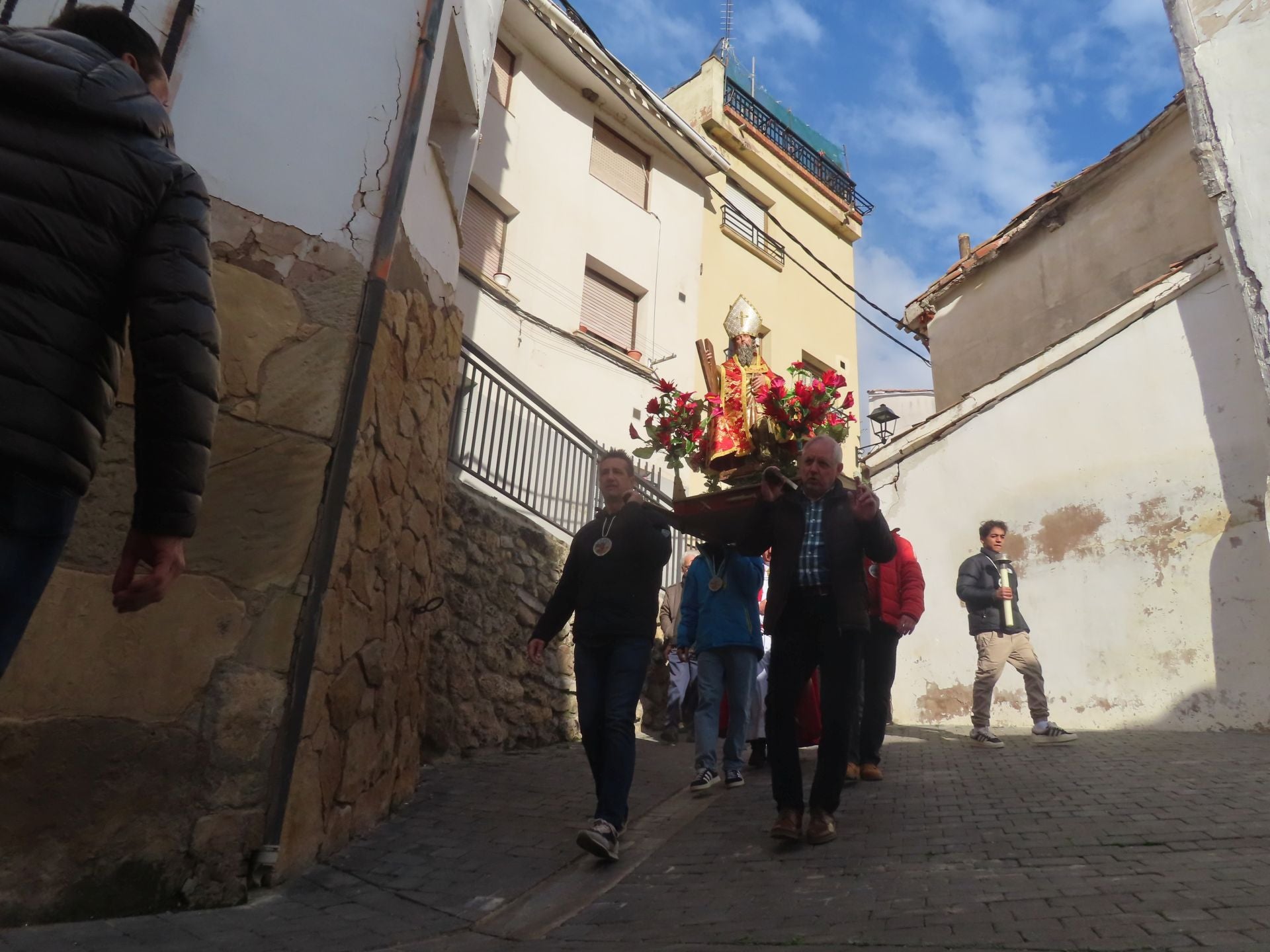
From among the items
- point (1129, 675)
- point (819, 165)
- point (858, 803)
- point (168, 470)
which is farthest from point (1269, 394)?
point (819, 165)

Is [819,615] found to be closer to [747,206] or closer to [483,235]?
[483,235]

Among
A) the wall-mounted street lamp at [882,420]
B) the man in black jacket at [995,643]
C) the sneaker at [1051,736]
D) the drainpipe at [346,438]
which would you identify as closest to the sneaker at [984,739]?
the man in black jacket at [995,643]

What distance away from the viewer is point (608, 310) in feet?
49.9

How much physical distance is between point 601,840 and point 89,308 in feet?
9.88

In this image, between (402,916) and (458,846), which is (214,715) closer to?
(402,916)

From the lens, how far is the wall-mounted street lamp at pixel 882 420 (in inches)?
532

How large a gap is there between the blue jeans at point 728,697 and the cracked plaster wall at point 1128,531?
5588mm

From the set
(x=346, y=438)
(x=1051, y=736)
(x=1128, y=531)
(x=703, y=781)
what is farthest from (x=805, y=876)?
(x=1128, y=531)

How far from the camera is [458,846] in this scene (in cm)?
430

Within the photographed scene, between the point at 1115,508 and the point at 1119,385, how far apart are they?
1481mm

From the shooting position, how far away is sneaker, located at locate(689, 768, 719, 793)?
5.44m

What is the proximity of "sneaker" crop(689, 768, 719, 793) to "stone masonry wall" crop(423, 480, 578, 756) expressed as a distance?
184 cm

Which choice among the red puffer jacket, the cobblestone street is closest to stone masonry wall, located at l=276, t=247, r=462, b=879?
the cobblestone street

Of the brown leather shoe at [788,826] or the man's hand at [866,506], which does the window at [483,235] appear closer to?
the man's hand at [866,506]
